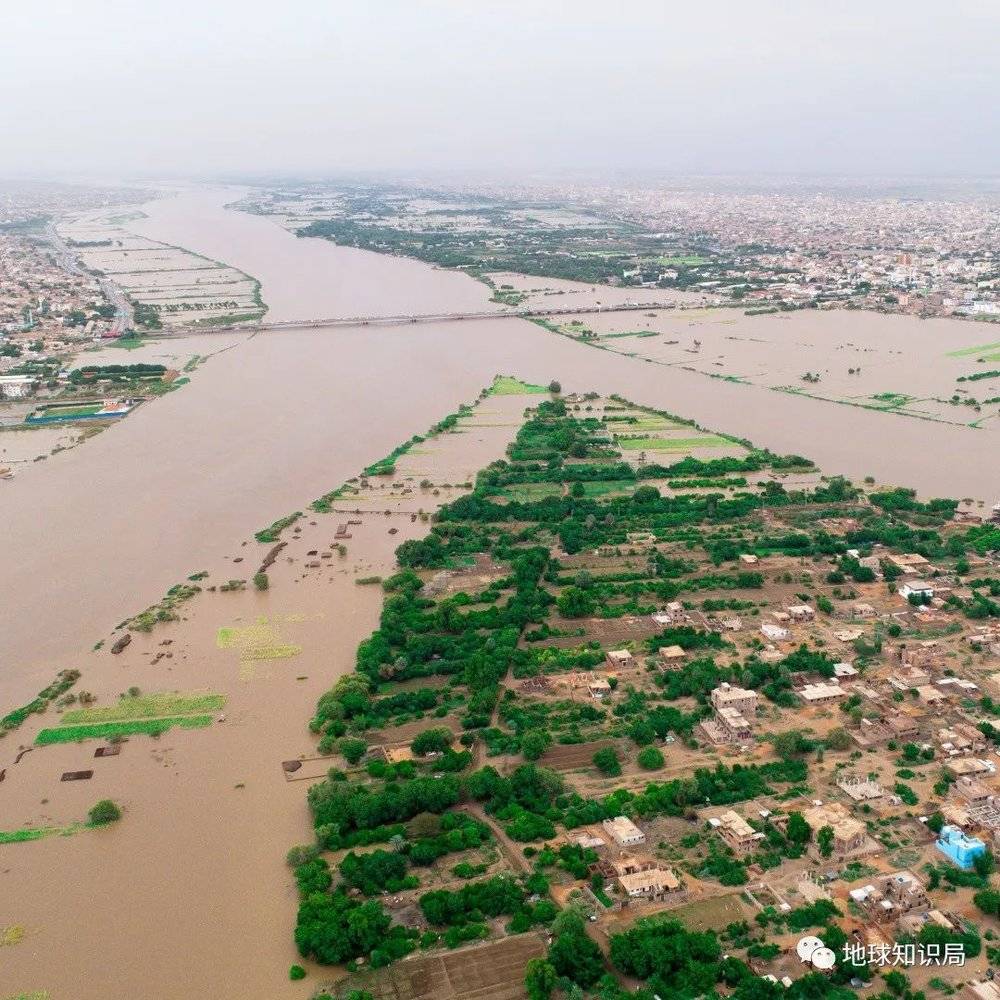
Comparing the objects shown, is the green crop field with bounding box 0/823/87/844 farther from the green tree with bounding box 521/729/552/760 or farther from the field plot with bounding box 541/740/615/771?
the field plot with bounding box 541/740/615/771

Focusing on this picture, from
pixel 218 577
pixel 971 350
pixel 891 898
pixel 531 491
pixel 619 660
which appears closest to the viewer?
pixel 891 898

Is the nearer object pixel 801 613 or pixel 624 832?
pixel 624 832

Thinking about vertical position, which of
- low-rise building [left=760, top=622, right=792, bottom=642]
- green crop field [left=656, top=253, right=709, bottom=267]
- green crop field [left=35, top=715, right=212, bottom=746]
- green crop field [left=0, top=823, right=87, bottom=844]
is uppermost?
green crop field [left=656, top=253, right=709, bottom=267]

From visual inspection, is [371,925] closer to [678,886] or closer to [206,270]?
[678,886]

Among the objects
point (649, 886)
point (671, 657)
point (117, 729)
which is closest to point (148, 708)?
point (117, 729)

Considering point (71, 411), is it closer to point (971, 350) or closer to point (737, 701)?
point (737, 701)

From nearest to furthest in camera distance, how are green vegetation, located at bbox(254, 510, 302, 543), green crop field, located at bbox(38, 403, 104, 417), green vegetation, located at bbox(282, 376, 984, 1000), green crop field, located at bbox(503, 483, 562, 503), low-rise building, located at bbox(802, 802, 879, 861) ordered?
green vegetation, located at bbox(282, 376, 984, 1000) < low-rise building, located at bbox(802, 802, 879, 861) < green vegetation, located at bbox(254, 510, 302, 543) < green crop field, located at bbox(503, 483, 562, 503) < green crop field, located at bbox(38, 403, 104, 417)

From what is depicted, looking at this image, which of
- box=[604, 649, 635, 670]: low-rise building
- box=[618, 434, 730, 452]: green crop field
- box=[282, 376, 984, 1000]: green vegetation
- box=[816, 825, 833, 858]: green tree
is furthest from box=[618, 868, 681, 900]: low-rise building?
box=[618, 434, 730, 452]: green crop field
